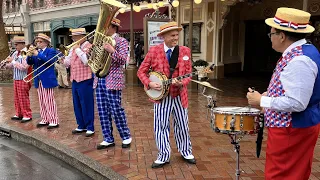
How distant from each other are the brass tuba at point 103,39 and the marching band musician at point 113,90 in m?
0.15

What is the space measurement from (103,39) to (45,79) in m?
2.41

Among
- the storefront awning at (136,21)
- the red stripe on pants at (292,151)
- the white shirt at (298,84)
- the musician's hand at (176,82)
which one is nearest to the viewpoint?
the white shirt at (298,84)

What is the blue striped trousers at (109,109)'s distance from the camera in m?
4.59

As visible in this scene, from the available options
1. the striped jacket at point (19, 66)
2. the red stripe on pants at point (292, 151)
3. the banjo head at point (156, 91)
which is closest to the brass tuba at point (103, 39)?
the banjo head at point (156, 91)

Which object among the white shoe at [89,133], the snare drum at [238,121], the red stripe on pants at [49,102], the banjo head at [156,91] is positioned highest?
the banjo head at [156,91]

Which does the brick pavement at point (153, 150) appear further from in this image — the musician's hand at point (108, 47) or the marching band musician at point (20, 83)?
the musician's hand at point (108, 47)

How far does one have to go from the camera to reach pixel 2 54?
1488cm

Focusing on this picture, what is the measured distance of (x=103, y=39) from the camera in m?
4.11

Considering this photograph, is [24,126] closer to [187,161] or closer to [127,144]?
[127,144]

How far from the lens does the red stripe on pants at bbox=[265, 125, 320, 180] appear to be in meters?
2.35

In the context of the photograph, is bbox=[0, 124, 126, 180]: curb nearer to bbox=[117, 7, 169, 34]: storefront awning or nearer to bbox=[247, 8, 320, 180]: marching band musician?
bbox=[247, 8, 320, 180]: marching band musician

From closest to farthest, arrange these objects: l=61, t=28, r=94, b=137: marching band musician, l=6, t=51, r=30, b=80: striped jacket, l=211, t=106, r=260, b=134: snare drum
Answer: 1. l=211, t=106, r=260, b=134: snare drum
2. l=61, t=28, r=94, b=137: marching band musician
3. l=6, t=51, r=30, b=80: striped jacket

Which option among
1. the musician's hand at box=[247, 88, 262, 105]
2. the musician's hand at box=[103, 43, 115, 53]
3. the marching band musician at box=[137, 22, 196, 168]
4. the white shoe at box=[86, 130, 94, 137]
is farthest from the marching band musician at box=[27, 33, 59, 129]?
the musician's hand at box=[247, 88, 262, 105]

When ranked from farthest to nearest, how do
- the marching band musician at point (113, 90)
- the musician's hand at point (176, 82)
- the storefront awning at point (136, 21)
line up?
the storefront awning at point (136, 21) < the marching band musician at point (113, 90) < the musician's hand at point (176, 82)
